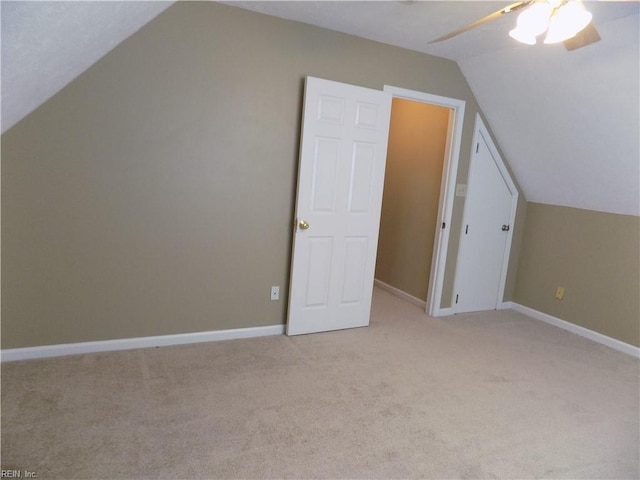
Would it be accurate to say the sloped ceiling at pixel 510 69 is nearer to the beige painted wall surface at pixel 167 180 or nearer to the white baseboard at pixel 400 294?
the beige painted wall surface at pixel 167 180

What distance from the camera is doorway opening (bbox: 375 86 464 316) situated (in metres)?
3.92

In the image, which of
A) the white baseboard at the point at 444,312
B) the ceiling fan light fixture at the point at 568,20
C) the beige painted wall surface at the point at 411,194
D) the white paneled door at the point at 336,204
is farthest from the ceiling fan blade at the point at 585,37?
the white baseboard at the point at 444,312

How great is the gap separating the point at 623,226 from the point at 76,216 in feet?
14.2

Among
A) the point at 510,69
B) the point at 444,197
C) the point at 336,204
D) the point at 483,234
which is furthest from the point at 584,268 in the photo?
the point at 336,204

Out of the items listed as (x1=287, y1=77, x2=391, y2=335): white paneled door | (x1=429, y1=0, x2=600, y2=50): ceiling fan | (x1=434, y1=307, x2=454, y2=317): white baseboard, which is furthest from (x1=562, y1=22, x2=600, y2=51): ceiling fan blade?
(x1=434, y1=307, x2=454, y2=317): white baseboard

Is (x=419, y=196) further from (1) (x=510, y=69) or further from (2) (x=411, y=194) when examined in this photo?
(1) (x=510, y=69)

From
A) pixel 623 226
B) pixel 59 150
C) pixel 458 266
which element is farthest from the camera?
pixel 458 266

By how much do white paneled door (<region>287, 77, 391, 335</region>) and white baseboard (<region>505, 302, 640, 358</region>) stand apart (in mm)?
1968

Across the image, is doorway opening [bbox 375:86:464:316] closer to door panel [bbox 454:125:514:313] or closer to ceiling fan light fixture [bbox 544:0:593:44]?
door panel [bbox 454:125:514:313]

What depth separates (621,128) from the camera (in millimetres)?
3043

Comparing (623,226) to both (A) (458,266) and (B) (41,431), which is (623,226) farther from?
(B) (41,431)

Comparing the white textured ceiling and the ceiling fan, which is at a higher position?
the ceiling fan

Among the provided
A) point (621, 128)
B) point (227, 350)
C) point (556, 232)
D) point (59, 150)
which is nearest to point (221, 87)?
point (59, 150)

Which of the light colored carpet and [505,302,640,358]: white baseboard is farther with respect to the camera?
[505,302,640,358]: white baseboard
